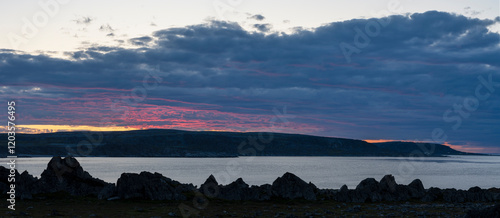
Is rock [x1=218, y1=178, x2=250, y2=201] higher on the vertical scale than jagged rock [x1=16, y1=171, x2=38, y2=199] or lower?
lower

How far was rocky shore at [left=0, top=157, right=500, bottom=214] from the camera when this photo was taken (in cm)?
4575

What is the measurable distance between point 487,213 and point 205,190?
30852 millimetres

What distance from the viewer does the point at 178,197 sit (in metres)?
45.9

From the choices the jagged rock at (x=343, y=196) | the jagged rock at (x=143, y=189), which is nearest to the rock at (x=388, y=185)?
the jagged rock at (x=343, y=196)

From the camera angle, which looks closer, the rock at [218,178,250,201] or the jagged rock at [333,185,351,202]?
the rock at [218,178,250,201]

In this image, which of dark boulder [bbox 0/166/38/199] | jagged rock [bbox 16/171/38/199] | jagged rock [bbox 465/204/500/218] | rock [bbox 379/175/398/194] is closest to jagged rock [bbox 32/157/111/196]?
jagged rock [bbox 16/171/38/199]

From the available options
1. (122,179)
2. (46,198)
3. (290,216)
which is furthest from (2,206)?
(290,216)

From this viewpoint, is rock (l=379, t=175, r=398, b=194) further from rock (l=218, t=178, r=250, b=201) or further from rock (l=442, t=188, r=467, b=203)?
rock (l=218, t=178, r=250, b=201)

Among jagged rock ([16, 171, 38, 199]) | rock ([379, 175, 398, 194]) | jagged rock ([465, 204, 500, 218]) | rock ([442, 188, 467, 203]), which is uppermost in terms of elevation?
jagged rock ([16, 171, 38, 199])

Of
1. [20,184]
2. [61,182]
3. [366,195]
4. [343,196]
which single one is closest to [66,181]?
[61,182]

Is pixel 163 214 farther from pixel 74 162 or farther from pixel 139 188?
pixel 74 162

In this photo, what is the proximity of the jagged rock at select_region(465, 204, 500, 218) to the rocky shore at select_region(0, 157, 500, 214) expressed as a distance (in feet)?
→ 70.8

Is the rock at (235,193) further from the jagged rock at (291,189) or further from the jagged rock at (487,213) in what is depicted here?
the jagged rock at (487,213)

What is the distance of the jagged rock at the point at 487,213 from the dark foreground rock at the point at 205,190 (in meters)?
22.2
